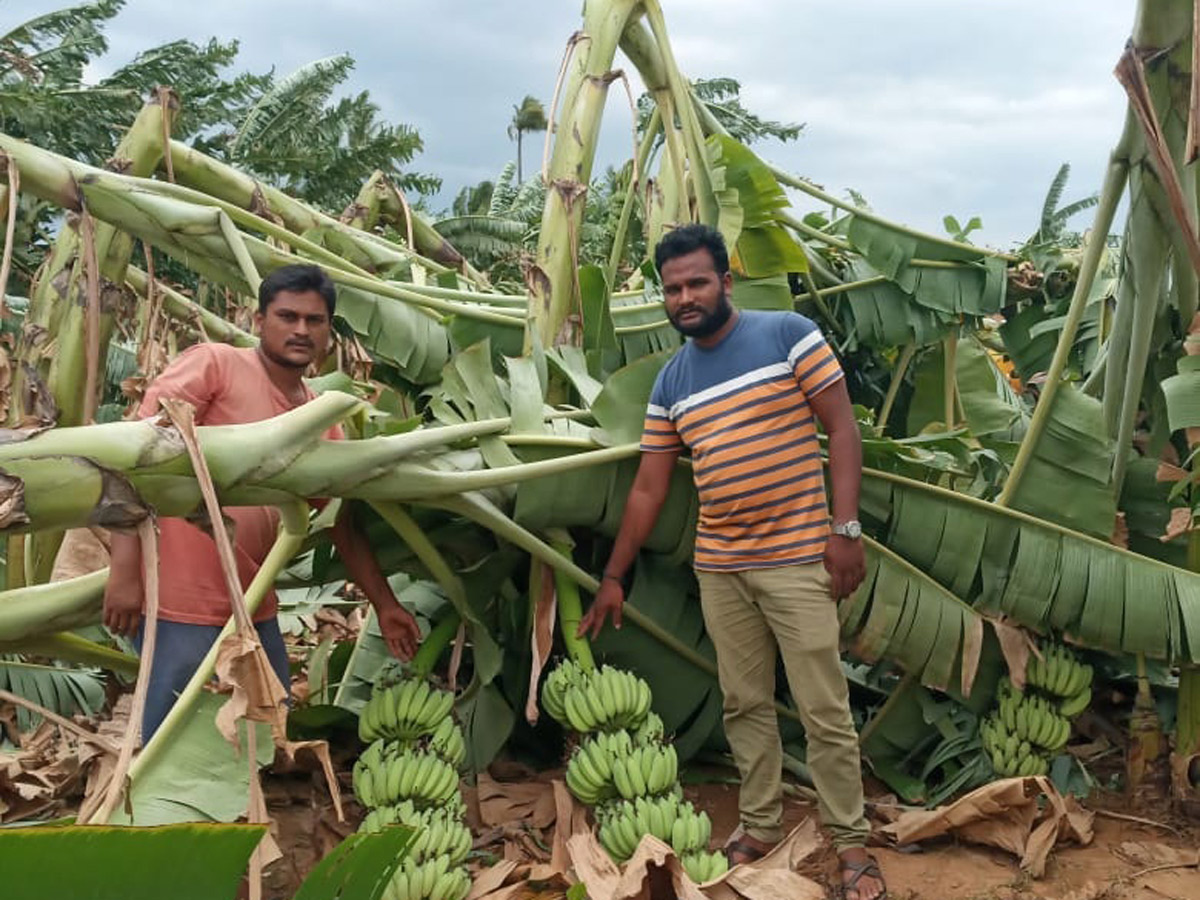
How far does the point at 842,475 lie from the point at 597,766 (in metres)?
0.92

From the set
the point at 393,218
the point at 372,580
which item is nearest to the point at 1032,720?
the point at 372,580

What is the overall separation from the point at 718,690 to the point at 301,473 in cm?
181

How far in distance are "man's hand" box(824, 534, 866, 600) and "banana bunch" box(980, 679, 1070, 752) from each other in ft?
2.98

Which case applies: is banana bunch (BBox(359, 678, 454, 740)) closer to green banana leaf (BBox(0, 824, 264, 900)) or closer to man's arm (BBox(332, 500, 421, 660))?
man's arm (BBox(332, 500, 421, 660))

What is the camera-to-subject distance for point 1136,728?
3381mm

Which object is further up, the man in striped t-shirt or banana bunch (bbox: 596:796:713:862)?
the man in striped t-shirt

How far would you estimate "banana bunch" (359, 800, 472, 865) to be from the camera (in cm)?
246

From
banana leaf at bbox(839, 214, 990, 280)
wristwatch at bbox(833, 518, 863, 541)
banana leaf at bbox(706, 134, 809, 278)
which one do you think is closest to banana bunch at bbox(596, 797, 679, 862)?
wristwatch at bbox(833, 518, 863, 541)

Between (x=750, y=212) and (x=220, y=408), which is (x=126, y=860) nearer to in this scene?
(x=220, y=408)

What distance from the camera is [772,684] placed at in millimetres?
2922

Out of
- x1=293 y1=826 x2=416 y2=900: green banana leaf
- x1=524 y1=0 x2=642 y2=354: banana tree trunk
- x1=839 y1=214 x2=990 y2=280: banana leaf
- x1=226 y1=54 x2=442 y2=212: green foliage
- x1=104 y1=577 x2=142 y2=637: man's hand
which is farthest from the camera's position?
x1=226 y1=54 x2=442 y2=212: green foliage

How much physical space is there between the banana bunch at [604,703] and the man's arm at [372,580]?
43cm

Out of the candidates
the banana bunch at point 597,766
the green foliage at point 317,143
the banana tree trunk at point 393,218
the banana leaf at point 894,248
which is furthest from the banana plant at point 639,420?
the green foliage at point 317,143

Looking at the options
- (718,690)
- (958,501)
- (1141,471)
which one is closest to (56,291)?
(718,690)
